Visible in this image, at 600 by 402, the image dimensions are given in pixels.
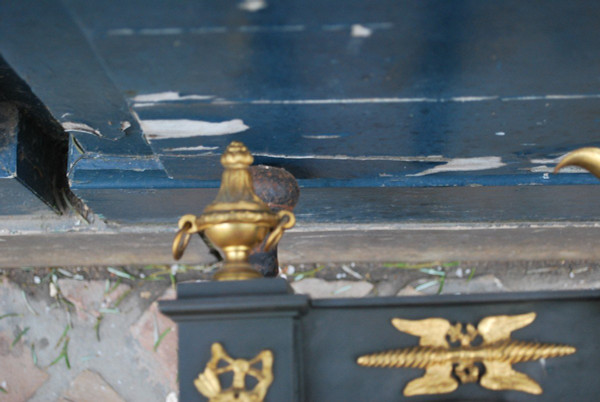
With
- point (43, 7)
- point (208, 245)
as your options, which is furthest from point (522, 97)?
point (208, 245)

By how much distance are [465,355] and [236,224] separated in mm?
357

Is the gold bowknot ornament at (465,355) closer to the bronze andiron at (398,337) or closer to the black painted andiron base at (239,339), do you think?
the bronze andiron at (398,337)

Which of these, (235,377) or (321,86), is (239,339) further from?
(321,86)

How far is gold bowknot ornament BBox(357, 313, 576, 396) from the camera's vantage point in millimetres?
1016

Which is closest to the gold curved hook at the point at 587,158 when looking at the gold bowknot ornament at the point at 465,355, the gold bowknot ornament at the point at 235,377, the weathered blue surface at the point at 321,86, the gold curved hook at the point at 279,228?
the weathered blue surface at the point at 321,86

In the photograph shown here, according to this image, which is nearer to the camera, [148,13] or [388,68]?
[148,13]

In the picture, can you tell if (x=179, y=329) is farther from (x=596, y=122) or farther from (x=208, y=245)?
(x=208, y=245)

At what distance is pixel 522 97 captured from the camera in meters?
1.13

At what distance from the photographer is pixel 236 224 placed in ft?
3.38

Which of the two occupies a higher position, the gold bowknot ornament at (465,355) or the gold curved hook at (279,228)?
the gold curved hook at (279,228)

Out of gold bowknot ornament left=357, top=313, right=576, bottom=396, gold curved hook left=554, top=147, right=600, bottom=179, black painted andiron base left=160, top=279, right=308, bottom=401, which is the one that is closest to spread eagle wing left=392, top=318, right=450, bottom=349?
gold bowknot ornament left=357, top=313, right=576, bottom=396

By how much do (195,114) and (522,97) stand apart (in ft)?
1.65

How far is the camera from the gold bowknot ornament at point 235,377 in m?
0.96

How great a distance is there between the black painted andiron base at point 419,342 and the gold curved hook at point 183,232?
0.10 m
